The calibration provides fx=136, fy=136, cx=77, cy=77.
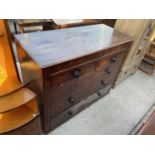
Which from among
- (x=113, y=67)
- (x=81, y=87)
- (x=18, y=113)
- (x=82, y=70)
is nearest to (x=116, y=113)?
Result: (x=113, y=67)

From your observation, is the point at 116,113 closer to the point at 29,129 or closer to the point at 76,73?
the point at 76,73

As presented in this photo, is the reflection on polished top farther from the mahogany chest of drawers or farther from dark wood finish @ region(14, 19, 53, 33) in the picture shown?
dark wood finish @ region(14, 19, 53, 33)

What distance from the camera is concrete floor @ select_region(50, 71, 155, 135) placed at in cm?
151

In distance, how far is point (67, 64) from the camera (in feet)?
3.31

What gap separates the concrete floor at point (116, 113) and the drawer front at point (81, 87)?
288mm

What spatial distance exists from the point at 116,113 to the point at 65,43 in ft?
3.63

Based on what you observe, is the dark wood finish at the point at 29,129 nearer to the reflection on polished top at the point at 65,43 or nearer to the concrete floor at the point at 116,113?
the concrete floor at the point at 116,113

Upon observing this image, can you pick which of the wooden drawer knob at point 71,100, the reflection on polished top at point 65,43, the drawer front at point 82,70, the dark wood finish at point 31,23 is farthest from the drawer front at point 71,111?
the dark wood finish at point 31,23

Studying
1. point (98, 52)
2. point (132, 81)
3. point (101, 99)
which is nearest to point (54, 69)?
point (98, 52)

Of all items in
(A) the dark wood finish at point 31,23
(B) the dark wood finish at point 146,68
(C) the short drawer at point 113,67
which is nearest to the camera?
(C) the short drawer at point 113,67

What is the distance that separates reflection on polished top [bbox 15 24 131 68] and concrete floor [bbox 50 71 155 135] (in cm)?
84

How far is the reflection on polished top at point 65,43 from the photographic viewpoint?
0.99 metres
